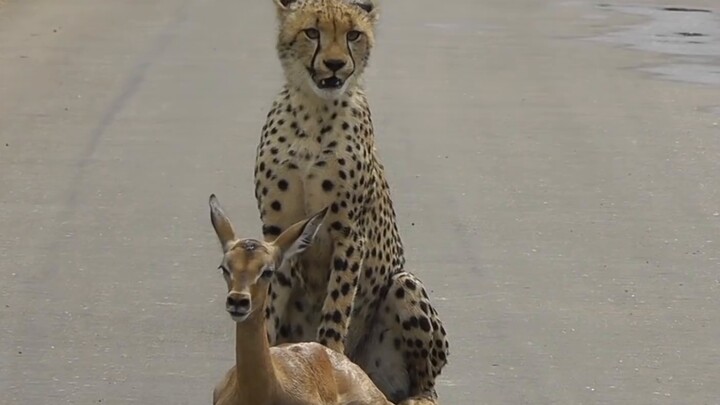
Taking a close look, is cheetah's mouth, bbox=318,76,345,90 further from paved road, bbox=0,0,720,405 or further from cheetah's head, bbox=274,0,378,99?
paved road, bbox=0,0,720,405

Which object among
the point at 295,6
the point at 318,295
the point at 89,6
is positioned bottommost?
the point at 89,6

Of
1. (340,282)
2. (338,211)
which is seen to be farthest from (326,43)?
(340,282)

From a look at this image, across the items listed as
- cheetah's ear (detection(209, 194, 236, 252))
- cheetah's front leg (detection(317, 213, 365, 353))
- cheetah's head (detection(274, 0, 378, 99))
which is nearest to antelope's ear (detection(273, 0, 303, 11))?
cheetah's head (detection(274, 0, 378, 99))

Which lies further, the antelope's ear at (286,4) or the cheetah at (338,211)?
the antelope's ear at (286,4)

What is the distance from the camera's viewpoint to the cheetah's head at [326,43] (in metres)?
7.96

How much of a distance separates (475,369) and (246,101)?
549cm

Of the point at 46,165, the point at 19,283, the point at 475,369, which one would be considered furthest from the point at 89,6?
the point at 475,369

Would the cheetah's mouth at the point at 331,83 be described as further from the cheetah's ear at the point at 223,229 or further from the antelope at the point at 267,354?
the cheetah's ear at the point at 223,229

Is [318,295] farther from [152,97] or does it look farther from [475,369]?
[152,97]

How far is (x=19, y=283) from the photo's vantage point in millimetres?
9984

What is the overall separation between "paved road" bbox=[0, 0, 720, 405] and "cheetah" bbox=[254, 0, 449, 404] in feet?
1.63

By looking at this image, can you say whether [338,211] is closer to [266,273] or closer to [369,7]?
[369,7]

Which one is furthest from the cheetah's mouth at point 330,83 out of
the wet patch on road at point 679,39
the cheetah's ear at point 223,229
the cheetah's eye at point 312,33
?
the wet patch on road at point 679,39

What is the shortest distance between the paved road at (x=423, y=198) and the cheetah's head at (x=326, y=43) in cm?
152
